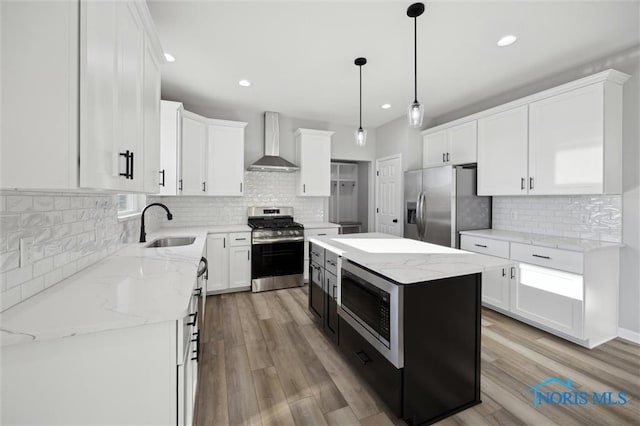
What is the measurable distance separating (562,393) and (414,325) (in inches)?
51.5

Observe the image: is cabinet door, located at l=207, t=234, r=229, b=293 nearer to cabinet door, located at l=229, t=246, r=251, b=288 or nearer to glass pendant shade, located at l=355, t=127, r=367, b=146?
cabinet door, located at l=229, t=246, r=251, b=288

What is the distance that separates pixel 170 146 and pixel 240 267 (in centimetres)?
180

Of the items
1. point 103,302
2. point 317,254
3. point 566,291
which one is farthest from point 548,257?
point 103,302

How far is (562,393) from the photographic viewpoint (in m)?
1.87

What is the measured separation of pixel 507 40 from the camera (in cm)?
242

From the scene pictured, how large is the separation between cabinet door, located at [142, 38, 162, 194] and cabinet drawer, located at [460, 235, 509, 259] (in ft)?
11.2

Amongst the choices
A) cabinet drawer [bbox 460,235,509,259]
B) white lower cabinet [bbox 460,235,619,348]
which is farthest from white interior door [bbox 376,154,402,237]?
white lower cabinet [bbox 460,235,619,348]

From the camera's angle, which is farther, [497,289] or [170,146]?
[170,146]

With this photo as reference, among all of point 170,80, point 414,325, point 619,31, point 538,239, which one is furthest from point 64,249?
point 619,31

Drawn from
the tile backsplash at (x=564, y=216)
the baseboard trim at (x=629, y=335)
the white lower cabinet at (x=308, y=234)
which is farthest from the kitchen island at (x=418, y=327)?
the white lower cabinet at (x=308, y=234)

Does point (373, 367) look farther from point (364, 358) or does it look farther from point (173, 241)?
point (173, 241)

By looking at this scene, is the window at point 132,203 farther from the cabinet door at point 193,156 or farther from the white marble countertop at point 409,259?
the white marble countertop at point 409,259

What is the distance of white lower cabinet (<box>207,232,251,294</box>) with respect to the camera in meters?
3.72

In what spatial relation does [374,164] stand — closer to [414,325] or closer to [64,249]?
[414,325]
